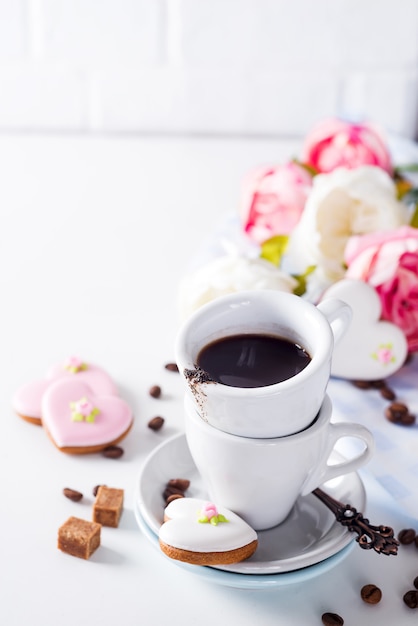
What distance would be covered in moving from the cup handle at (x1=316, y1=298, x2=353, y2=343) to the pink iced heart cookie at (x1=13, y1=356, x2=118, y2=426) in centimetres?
31

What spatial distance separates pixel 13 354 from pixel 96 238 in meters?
0.39

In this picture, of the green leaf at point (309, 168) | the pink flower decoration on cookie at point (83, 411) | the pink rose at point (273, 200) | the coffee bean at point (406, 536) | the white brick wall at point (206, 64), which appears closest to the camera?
the coffee bean at point (406, 536)

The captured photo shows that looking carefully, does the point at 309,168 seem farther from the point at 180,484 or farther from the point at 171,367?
the point at 180,484

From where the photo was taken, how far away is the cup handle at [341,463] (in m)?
0.75

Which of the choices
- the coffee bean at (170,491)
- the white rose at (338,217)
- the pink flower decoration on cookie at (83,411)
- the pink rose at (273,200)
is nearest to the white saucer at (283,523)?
the coffee bean at (170,491)

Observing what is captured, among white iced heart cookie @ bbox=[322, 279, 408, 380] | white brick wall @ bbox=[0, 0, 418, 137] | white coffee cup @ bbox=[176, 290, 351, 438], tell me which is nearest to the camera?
white coffee cup @ bbox=[176, 290, 351, 438]

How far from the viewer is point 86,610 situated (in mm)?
699

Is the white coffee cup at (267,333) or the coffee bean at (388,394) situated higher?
the white coffee cup at (267,333)

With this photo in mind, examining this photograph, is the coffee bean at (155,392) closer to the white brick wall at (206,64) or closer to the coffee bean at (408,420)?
the coffee bean at (408,420)

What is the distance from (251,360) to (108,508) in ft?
0.65

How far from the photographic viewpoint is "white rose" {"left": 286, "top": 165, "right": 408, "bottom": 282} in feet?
3.61

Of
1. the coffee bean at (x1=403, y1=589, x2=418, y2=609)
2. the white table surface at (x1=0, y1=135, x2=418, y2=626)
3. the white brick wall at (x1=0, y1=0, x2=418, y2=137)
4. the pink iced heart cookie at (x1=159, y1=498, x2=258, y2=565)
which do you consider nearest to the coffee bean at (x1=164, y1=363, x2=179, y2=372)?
the white table surface at (x1=0, y1=135, x2=418, y2=626)

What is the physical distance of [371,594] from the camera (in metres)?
0.71

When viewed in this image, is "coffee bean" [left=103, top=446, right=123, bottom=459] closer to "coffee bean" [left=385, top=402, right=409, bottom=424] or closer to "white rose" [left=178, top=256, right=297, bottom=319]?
"white rose" [left=178, top=256, right=297, bottom=319]
